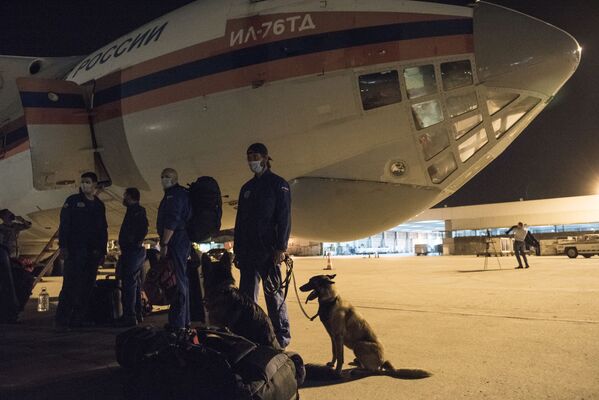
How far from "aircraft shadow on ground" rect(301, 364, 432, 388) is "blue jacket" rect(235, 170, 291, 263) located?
905 millimetres

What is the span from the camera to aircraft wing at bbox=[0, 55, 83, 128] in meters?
7.65

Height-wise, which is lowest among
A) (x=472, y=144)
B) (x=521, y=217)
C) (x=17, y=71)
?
(x=472, y=144)

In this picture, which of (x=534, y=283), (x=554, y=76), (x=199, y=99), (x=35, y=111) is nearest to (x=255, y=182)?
(x=199, y=99)

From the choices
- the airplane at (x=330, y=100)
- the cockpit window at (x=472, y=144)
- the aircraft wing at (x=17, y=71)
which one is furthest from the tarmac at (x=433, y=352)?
the aircraft wing at (x=17, y=71)

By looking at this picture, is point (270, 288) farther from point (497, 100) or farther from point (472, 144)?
point (497, 100)

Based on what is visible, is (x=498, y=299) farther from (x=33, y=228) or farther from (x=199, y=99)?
(x=33, y=228)

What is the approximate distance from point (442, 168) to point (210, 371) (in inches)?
129

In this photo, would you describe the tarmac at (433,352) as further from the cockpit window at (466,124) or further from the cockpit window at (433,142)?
the cockpit window at (466,124)

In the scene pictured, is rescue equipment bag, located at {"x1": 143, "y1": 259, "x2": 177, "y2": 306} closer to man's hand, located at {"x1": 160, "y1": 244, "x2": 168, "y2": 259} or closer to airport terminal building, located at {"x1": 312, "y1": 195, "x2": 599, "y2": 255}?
man's hand, located at {"x1": 160, "y1": 244, "x2": 168, "y2": 259}

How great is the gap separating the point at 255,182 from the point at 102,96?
129 inches

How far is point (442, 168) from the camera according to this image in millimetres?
4562

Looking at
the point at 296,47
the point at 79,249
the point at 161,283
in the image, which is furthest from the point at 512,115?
the point at 79,249

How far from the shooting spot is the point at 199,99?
493 centimetres

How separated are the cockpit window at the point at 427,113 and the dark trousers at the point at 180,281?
8.13 feet
